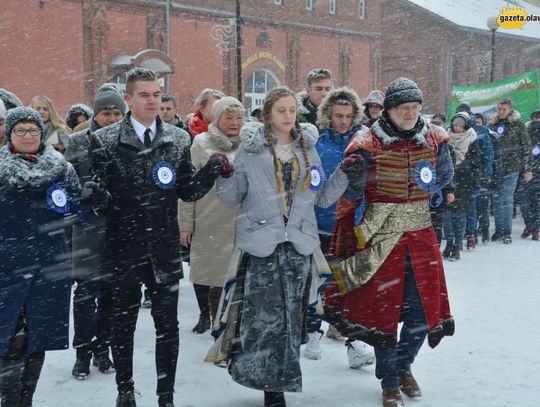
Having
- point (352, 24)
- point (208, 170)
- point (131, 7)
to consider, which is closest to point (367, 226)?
point (208, 170)

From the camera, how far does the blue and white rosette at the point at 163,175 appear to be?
3.91 m

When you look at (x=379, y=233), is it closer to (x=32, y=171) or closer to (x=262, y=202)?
(x=262, y=202)

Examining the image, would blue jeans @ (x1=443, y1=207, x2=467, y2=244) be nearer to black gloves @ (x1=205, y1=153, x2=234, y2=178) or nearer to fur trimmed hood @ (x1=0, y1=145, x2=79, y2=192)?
black gloves @ (x1=205, y1=153, x2=234, y2=178)

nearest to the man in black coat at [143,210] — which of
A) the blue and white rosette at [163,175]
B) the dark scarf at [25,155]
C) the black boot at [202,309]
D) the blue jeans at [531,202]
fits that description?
the blue and white rosette at [163,175]

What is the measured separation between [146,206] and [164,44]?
20041 millimetres

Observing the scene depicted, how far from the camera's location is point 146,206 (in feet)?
12.9

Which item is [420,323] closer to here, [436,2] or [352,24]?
[352,24]

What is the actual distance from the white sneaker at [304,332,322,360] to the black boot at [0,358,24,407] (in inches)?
85.3

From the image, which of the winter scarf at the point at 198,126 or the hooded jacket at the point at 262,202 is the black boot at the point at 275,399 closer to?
the hooded jacket at the point at 262,202

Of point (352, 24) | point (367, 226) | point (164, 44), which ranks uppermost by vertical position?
point (352, 24)

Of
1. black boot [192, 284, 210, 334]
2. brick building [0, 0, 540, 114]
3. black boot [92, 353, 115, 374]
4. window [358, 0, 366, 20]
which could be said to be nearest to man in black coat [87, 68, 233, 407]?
black boot [92, 353, 115, 374]

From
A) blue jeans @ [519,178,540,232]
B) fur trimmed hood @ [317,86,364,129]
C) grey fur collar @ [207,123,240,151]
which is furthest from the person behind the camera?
blue jeans @ [519,178,540,232]

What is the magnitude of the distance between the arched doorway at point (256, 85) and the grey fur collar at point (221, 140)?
21675mm

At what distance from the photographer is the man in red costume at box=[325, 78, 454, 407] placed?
4.23 meters
